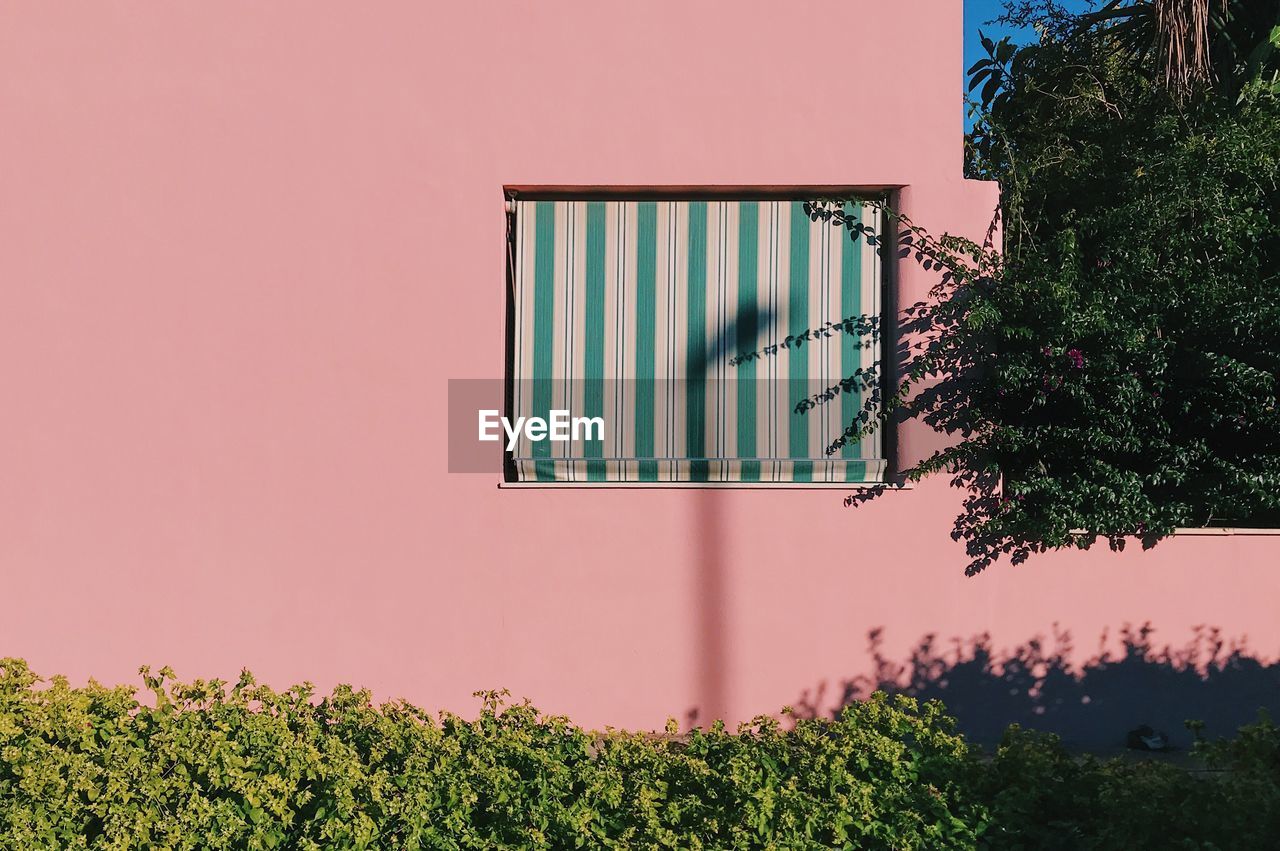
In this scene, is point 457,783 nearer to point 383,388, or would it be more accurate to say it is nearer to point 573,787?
point 573,787

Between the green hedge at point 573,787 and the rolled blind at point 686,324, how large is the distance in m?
2.83

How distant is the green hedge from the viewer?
3350mm

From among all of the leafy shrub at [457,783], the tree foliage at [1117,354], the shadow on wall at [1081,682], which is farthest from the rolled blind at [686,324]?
the leafy shrub at [457,783]

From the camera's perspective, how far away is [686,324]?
21.9ft

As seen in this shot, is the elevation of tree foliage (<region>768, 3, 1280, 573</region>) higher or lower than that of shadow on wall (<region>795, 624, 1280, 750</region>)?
higher

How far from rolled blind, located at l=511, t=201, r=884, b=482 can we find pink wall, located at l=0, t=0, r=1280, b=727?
34 cm

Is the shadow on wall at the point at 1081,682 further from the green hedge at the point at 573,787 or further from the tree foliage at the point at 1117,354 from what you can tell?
A: the green hedge at the point at 573,787

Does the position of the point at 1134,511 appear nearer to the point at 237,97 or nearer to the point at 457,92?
the point at 457,92

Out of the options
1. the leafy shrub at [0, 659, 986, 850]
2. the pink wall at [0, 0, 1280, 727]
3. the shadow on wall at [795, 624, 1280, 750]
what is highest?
the pink wall at [0, 0, 1280, 727]

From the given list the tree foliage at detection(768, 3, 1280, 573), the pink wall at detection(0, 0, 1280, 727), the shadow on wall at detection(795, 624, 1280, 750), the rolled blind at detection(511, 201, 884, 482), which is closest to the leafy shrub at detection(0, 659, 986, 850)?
the pink wall at detection(0, 0, 1280, 727)

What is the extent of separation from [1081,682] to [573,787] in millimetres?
4020

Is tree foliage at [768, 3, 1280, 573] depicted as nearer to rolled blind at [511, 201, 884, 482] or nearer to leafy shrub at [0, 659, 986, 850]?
rolled blind at [511, 201, 884, 482]

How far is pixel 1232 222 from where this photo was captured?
6.03m

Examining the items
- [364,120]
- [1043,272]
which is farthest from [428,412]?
[1043,272]
